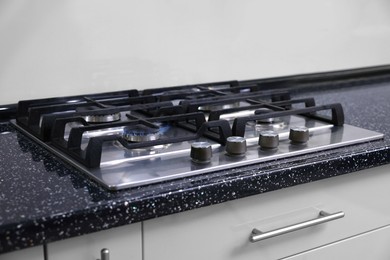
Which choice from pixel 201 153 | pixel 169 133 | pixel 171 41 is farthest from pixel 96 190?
pixel 171 41

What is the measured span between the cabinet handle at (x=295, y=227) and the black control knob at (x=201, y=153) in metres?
0.15

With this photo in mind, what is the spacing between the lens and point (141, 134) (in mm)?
1081

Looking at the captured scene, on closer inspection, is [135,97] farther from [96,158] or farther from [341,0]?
[341,0]

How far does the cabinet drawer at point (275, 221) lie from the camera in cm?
91

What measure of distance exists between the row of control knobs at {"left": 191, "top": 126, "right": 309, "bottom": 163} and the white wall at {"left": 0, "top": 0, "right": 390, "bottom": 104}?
1.56 feet

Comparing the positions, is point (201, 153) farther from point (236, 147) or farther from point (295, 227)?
point (295, 227)

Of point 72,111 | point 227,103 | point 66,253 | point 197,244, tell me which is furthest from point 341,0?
point 66,253

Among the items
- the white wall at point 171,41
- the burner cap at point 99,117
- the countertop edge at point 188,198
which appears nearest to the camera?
the countertop edge at point 188,198

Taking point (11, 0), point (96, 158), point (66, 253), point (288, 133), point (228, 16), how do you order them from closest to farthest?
point (66, 253) < point (96, 158) < point (288, 133) < point (11, 0) < point (228, 16)

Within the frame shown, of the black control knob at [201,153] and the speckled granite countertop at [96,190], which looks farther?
the black control knob at [201,153]

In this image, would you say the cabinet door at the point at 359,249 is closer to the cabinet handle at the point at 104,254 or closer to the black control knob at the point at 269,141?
the black control knob at the point at 269,141

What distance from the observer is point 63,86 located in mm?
1344

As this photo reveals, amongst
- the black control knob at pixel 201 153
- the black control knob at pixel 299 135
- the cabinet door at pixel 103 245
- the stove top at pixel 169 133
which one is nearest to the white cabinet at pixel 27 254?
the cabinet door at pixel 103 245

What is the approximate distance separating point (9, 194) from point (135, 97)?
19.3 inches
